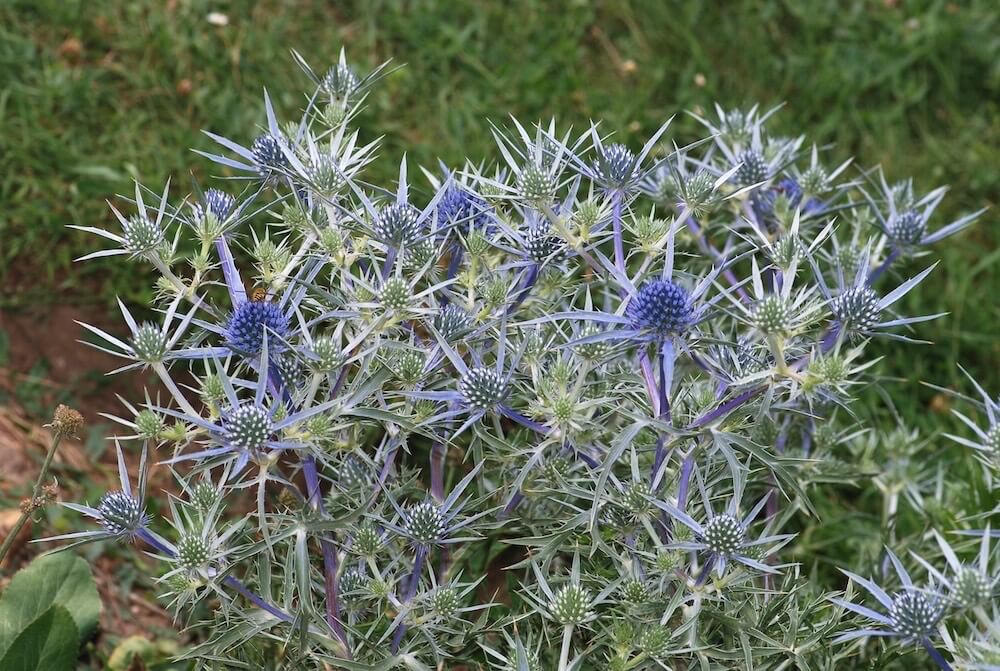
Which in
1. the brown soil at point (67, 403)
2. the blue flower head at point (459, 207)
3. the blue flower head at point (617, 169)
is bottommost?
the brown soil at point (67, 403)

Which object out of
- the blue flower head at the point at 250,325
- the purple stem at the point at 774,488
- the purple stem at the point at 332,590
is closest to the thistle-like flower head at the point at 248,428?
the blue flower head at the point at 250,325

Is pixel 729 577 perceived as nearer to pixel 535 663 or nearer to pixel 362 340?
pixel 535 663

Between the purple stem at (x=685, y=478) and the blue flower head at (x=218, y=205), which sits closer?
the purple stem at (x=685, y=478)

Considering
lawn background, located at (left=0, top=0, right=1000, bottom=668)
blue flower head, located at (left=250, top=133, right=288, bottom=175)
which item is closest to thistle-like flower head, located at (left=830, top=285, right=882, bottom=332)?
blue flower head, located at (left=250, top=133, right=288, bottom=175)

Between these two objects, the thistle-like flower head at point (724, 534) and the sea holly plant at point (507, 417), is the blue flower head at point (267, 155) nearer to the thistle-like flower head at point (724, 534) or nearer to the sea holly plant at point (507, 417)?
the sea holly plant at point (507, 417)

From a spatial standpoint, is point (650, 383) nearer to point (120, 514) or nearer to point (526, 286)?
point (526, 286)

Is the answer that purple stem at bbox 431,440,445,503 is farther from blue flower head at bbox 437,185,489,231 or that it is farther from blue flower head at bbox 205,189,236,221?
blue flower head at bbox 205,189,236,221

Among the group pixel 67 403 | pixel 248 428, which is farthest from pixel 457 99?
pixel 248 428
